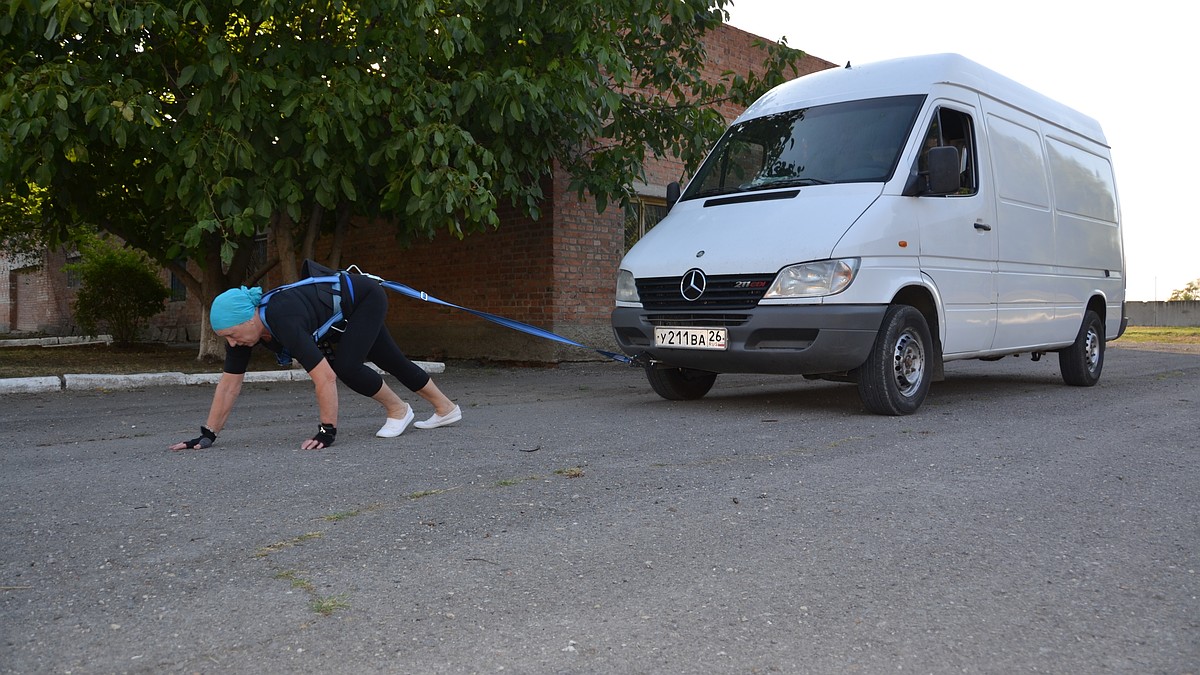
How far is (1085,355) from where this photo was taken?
31.9 ft

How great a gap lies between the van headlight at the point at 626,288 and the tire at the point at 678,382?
0.77m

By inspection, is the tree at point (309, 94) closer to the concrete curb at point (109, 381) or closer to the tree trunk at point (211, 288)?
the concrete curb at point (109, 381)

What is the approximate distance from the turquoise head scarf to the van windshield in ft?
12.3

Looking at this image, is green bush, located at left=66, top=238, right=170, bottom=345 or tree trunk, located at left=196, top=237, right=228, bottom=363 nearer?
tree trunk, located at left=196, top=237, right=228, bottom=363

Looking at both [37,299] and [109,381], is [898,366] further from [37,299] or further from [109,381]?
[37,299]

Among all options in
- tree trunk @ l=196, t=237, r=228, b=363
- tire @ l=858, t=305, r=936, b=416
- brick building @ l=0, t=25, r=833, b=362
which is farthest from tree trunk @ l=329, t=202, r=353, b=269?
tire @ l=858, t=305, r=936, b=416

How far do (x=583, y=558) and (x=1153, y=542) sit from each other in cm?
206

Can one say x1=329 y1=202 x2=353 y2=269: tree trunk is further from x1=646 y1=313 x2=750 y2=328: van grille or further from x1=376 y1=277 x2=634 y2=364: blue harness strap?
x1=646 y1=313 x2=750 y2=328: van grille

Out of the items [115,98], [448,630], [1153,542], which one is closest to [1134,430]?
[1153,542]

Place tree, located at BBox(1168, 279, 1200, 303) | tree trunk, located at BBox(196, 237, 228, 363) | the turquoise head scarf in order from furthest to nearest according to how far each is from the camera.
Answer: tree, located at BBox(1168, 279, 1200, 303), tree trunk, located at BBox(196, 237, 228, 363), the turquoise head scarf

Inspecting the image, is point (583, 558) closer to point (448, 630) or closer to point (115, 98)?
point (448, 630)

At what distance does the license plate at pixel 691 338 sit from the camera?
682cm

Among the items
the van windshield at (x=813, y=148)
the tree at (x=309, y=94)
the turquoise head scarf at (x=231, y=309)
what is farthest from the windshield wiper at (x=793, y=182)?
the turquoise head scarf at (x=231, y=309)

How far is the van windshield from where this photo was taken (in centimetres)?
721
